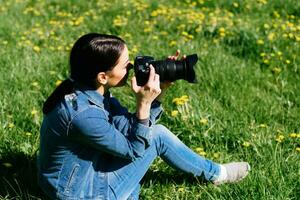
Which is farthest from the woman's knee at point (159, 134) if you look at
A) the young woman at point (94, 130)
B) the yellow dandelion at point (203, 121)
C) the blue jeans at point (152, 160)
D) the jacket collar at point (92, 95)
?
the yellow dandelion at point (203, 121)

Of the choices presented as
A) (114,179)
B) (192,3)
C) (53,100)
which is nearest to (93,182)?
(114,179)

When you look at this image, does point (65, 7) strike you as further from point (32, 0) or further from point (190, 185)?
point (190, 185)

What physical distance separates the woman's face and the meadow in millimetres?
736

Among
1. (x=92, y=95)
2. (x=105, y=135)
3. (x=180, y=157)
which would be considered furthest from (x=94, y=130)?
(x=180, y=157)

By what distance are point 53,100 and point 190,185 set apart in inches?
38.5

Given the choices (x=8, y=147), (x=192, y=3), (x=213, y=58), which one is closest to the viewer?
(x=8, y=147)

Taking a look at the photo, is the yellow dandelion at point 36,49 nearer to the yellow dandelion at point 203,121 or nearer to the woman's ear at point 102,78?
the yellow dandelion at point 203,121

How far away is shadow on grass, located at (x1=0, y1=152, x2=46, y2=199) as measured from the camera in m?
3.02

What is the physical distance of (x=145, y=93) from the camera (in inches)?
97.3

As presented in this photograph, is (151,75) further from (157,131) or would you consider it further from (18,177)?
(18,177)

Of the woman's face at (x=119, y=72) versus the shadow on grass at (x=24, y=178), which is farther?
the shadow on grass at (x=24, y=178)

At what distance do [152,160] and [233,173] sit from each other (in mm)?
506

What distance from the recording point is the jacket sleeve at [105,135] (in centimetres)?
243

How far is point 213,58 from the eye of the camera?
451 centimetres
